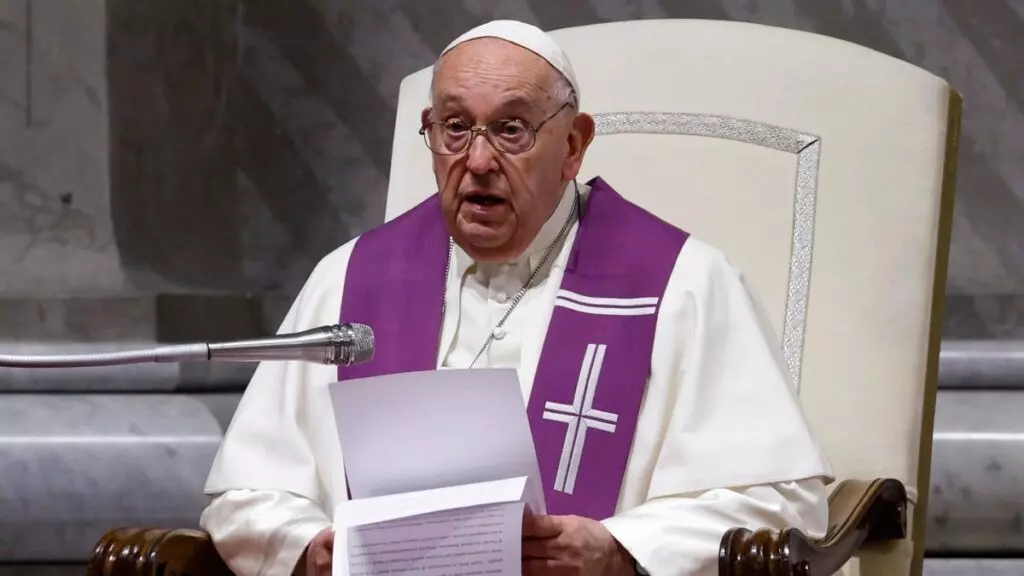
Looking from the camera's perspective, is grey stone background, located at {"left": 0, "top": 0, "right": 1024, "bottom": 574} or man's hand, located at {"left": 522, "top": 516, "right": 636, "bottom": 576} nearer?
man's hand, located at {"left": 522, "top": 516, "right": 636, "bottom": 576}

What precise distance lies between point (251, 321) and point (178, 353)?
91.3 inches

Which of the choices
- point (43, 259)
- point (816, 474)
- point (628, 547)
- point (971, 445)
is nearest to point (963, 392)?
point (971, 445)

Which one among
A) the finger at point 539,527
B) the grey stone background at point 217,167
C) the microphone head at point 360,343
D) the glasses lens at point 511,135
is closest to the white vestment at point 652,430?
the finger at point 539,527

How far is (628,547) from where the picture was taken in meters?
2.30

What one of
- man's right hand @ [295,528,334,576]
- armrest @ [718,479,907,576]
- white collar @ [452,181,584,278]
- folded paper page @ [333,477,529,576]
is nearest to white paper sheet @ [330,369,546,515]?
folded paper page @ [333,477,529,576]

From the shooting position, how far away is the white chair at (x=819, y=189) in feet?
9.16

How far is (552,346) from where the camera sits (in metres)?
2.69

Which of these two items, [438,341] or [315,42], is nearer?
[438,341]

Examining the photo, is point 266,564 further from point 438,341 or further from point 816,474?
point 816,474

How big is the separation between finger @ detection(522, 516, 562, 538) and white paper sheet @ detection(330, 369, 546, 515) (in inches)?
1.3

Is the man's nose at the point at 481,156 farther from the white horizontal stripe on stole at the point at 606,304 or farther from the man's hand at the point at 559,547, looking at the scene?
the man's hand at the point at 559,547

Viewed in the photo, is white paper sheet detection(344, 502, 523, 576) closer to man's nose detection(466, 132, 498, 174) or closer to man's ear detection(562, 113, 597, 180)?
man's nose detection(466, 132, 498, 174)

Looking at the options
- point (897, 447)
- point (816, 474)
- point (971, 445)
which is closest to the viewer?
point (816, 474)

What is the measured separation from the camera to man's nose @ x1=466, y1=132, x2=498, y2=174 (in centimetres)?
261
